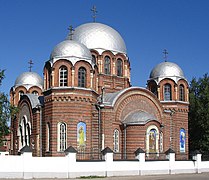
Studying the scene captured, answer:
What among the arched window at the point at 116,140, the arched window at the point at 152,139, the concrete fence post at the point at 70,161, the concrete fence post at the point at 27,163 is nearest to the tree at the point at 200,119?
the arched window at the point at 152,139

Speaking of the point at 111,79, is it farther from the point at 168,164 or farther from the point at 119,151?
the point at 168,164

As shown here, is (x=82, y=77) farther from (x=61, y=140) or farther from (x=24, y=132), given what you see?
(x=24, y=132)

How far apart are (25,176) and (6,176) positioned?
888 millimetres

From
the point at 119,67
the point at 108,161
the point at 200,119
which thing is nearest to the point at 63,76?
the point at 108,161

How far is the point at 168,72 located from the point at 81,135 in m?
11.1

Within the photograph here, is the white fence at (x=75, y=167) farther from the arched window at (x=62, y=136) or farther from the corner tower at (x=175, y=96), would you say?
the corner tower at (x=175, y=96)

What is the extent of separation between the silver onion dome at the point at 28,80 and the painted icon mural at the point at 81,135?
15.5 metres

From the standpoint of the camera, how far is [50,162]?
2062 centimetres

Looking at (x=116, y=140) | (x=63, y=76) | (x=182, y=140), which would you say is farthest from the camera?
(x=182, y=140)

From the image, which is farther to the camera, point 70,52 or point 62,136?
point 70,52

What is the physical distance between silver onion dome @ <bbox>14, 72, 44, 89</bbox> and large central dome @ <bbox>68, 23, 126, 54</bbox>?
882cm

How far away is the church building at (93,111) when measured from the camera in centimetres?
2720

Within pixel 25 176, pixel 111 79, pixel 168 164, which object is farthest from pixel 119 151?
pixel 25 176

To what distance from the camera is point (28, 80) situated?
137 feet
